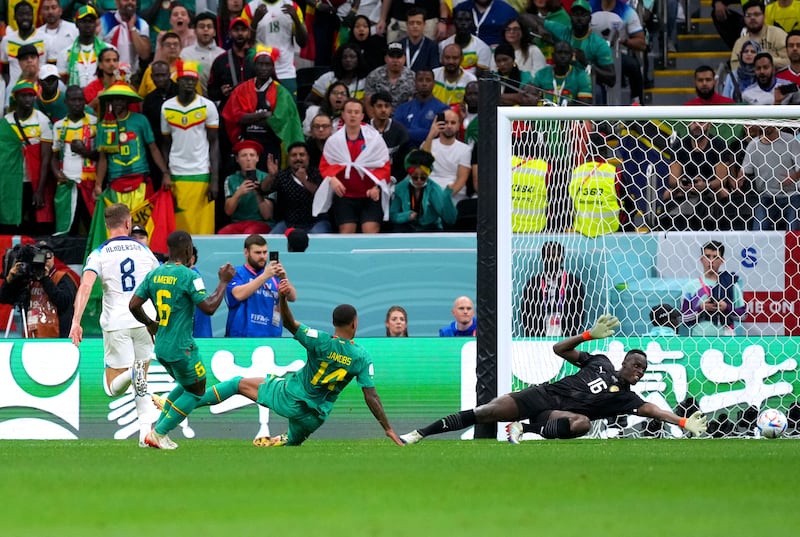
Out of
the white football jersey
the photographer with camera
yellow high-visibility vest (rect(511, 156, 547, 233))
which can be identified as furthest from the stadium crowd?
the white football jersey

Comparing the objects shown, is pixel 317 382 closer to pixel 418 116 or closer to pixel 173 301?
pixel 173 301

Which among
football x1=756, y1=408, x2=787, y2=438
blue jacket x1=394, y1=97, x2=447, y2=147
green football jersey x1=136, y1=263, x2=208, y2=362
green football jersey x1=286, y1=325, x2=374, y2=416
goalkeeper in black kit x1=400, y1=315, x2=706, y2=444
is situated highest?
blue jacket x1=394, y1=97, x2=447, y2=147

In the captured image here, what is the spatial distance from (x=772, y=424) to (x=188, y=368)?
545 centimetres

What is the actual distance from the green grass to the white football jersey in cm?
166

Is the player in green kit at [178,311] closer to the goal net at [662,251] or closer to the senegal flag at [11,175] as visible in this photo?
the goal net at [662,251]

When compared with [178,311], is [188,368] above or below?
below

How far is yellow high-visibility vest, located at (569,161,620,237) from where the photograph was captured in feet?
48.5

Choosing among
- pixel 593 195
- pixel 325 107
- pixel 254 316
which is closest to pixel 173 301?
pixel 254 316

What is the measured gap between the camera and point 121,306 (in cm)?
1260

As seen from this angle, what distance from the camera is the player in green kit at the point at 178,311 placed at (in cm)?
1094

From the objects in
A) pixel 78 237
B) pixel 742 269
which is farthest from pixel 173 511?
pixel 78 237

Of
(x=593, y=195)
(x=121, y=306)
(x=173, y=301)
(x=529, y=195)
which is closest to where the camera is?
(x=173, y=301)

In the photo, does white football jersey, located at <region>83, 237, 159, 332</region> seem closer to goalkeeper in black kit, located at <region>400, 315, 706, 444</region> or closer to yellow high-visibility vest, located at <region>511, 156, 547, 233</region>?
goalkeeper in black kit, located at <region>400, 315, 706, 444</region>

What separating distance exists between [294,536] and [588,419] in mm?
7020
